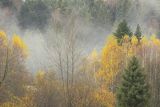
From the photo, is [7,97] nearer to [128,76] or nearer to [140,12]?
[128,76]

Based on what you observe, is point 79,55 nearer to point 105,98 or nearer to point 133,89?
point 133,89

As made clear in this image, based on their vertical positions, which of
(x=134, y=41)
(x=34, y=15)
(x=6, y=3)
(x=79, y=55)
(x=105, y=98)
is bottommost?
(x=105, y=98)

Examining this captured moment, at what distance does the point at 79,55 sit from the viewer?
3312 centimetres

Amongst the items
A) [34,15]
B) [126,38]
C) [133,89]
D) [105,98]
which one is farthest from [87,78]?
[34,15]

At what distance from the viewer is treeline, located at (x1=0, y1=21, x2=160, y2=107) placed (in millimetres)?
36719

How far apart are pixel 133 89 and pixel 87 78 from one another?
6.74m

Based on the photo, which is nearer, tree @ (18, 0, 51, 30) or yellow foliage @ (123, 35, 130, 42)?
yellow foliage @ (123, 35, 130, 42)

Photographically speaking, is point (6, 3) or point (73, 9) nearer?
point (73, 9)

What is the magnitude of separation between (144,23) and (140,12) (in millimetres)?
3632

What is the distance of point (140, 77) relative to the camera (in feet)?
123

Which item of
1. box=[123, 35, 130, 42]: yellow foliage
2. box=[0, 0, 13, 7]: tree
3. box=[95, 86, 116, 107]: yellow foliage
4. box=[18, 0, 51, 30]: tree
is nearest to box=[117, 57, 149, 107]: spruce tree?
box=[95, 86, 116, 107]: yellow foliage

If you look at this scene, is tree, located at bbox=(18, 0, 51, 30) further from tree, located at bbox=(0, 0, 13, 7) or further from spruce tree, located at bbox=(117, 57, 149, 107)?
spruce tree, located at bbox=(117, 57, 149, 107)

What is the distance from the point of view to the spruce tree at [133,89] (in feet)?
120

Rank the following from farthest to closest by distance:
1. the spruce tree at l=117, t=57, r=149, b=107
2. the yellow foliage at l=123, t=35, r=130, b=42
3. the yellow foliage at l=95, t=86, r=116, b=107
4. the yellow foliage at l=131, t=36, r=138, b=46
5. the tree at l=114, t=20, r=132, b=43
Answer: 1. the tree at l=114, t=20, r=132, b=43
2. the yellow foliage at l=131, t=36, r=138, b=46
3. the yellow foliage at l=123, t=35, r=130, b=42
4. the yellow foliage at l=95, t=86, r=116, b=107
5. the spruce tree at l=117, t=57, r=149, b=107
